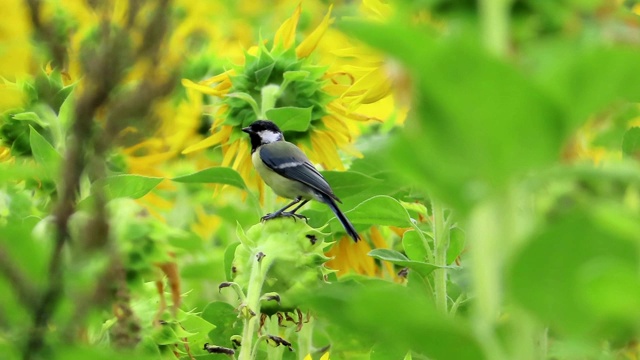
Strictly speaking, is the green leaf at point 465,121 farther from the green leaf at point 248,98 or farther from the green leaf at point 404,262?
the green leaf at point 248,98

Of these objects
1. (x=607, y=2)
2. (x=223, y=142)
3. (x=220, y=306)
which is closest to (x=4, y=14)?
(x=223, y=142)

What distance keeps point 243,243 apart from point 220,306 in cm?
14

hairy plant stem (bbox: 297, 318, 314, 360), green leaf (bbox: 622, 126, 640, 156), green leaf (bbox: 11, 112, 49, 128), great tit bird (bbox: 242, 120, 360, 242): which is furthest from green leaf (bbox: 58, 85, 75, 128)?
green leaf (bbox: 622, 126, 640, 156)

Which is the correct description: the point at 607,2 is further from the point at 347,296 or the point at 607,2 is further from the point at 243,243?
the point at 243,243

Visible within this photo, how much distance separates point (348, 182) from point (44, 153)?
344 mm

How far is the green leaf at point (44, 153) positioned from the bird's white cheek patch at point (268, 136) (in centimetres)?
36

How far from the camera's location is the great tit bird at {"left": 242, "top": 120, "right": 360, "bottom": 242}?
4.09ft

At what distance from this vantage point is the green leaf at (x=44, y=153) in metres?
0.94

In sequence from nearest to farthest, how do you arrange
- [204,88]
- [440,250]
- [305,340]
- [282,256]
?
[282,256] < [440,250] < [305,340] < [204,88]

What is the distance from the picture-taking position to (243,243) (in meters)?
0.95

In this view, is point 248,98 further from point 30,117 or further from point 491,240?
point 491,240

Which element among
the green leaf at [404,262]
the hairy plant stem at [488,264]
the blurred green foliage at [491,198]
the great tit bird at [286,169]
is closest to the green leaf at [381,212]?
the green leaf at [404,262]

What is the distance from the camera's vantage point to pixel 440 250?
1.06 meters

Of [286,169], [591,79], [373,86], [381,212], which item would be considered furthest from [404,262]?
[591,79]
